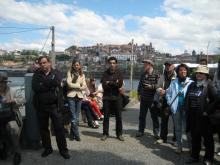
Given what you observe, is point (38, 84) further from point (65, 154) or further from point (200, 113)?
point (200, 113)

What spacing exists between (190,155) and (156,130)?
173 centimetres

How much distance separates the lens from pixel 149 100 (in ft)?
29.0

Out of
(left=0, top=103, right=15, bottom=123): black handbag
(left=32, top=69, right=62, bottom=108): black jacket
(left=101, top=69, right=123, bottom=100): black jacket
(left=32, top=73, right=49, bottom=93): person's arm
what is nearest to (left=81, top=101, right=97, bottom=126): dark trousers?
(left=101, top=69, right=123, bottom=100): black jacket

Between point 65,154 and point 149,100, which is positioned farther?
point 149,100

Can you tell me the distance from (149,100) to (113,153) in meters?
1.98

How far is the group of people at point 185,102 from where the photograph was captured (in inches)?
254

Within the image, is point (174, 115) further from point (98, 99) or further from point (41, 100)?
point (98, 99)

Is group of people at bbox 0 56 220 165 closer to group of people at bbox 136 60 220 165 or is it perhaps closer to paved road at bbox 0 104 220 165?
group of people at bbox 136 60 220 165

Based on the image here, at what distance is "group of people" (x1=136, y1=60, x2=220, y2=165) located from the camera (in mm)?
6453

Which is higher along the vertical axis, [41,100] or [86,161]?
[41,100]

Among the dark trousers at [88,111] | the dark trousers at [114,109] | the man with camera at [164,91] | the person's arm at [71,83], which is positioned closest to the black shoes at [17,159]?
the person's arm at [71,83]

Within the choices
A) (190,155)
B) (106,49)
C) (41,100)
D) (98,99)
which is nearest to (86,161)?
(41,100)

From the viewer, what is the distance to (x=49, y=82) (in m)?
6.81

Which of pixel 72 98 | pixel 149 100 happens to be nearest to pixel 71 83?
pixel 72 98
